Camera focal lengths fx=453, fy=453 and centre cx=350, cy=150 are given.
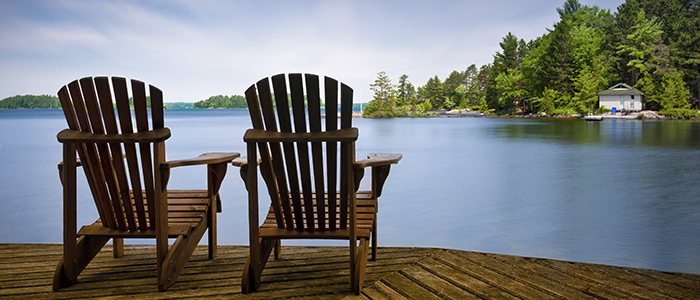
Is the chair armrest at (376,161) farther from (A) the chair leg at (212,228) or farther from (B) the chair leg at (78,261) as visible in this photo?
(B) the chair leg at (78,261)

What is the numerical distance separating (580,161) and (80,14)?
40939 mm

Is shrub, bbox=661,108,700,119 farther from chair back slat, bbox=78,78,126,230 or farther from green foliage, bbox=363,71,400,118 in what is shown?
chair back slat, bbox=78,78,126,230

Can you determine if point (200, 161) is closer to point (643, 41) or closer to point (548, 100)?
point (643, 41)

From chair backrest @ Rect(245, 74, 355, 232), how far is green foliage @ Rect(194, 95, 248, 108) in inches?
2567

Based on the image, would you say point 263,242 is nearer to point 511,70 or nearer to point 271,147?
point 271,147

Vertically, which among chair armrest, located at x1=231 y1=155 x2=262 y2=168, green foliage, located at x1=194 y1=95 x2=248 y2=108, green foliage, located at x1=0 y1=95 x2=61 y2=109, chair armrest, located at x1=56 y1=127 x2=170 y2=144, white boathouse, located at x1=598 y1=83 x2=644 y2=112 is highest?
green foliage, located at x1=194 y1=95 x2=248 y2=108

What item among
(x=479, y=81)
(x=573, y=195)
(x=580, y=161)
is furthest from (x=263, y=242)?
(x=479, y=81)

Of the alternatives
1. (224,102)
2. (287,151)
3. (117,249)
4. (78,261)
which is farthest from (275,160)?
(224,102)

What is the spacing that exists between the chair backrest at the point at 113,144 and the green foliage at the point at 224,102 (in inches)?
2559

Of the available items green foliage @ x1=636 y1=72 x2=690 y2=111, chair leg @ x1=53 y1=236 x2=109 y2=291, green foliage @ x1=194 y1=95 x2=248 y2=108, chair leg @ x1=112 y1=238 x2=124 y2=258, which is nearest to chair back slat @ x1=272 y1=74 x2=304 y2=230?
chair leg @ x1=53 y1=236 x2=109 y2=291

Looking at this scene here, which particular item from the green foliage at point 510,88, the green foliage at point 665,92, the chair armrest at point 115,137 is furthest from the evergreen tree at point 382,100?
the chair armrest at point 115,137

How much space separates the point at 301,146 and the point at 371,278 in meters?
0.74

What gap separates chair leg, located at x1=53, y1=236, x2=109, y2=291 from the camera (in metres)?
2.03

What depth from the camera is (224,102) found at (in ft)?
234
